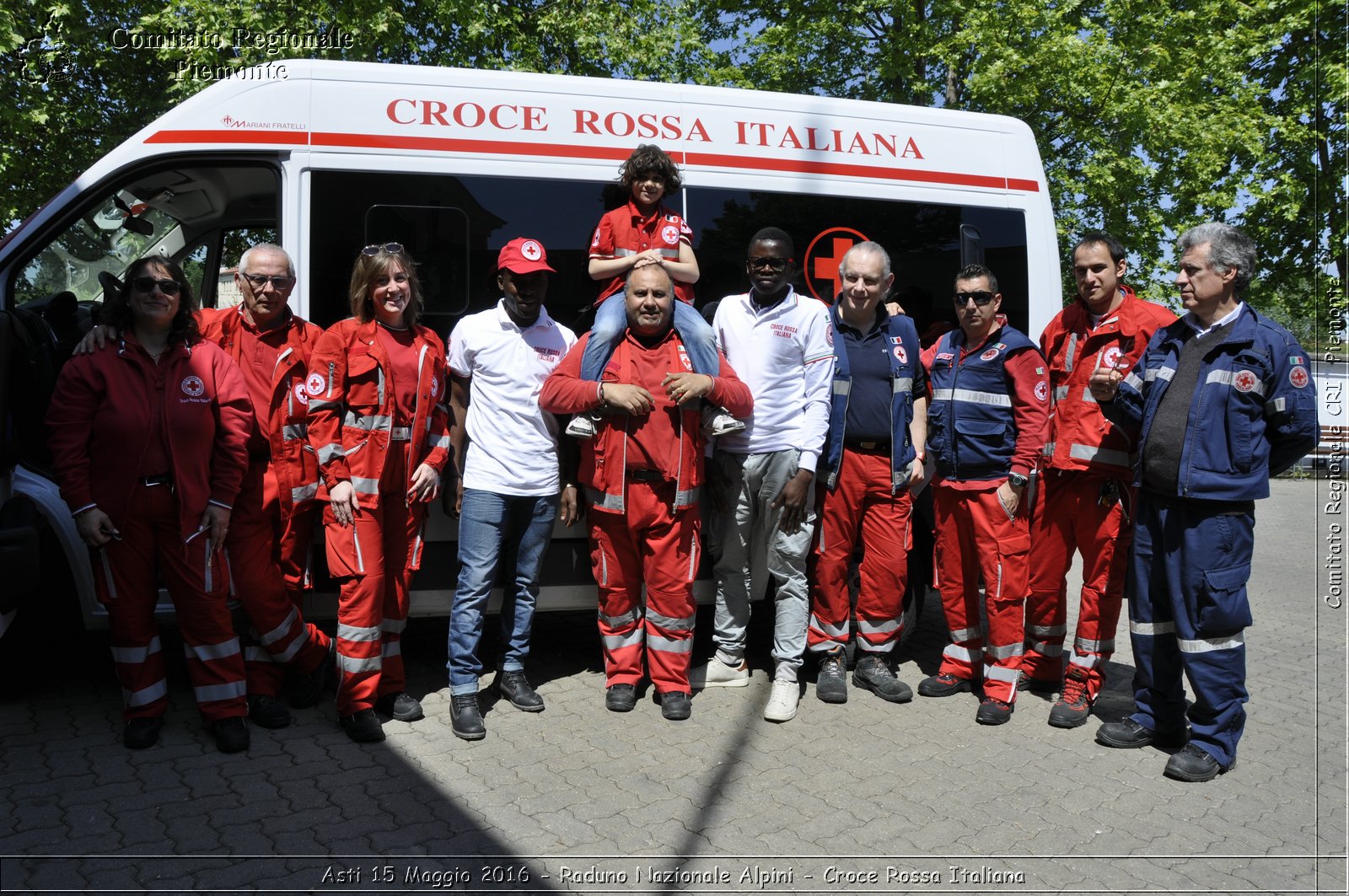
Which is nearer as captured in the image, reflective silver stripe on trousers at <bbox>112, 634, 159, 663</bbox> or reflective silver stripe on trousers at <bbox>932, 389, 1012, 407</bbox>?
reflective silver stripe on trousers at <bbox>112, 634, 159, 663</bbox>

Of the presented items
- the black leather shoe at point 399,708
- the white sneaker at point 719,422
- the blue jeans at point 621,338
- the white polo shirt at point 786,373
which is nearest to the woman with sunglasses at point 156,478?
the black leather shoe at point 399,708

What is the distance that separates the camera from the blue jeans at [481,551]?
172 inches

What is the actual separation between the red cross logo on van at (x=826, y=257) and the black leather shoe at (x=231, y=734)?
345cm

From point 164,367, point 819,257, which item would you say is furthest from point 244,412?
point 819,257

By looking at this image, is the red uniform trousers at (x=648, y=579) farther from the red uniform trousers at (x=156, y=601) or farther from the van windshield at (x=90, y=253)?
the van windshield at (x=90, y=253)

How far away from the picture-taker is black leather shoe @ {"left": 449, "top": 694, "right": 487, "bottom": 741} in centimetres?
425

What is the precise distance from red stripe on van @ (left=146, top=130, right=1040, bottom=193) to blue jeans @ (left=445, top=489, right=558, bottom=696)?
1674 mm

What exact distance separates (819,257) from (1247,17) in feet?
44.5

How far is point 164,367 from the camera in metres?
3.98

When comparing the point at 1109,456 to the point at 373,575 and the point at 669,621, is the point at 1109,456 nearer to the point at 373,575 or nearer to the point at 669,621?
the point at 669,621

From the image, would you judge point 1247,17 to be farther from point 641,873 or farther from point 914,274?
point 641,873

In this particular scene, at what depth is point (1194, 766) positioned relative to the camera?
4031mm

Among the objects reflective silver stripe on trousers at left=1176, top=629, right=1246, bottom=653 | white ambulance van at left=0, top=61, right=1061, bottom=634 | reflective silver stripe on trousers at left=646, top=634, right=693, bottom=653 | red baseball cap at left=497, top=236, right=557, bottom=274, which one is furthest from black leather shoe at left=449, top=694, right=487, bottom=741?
reflective silver stripe on trousers at left=1176, top=629, right=1246, bottom=653

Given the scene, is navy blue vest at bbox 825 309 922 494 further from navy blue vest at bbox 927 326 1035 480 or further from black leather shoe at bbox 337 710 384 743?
black leather shoe at bbox 337 710 384 743
